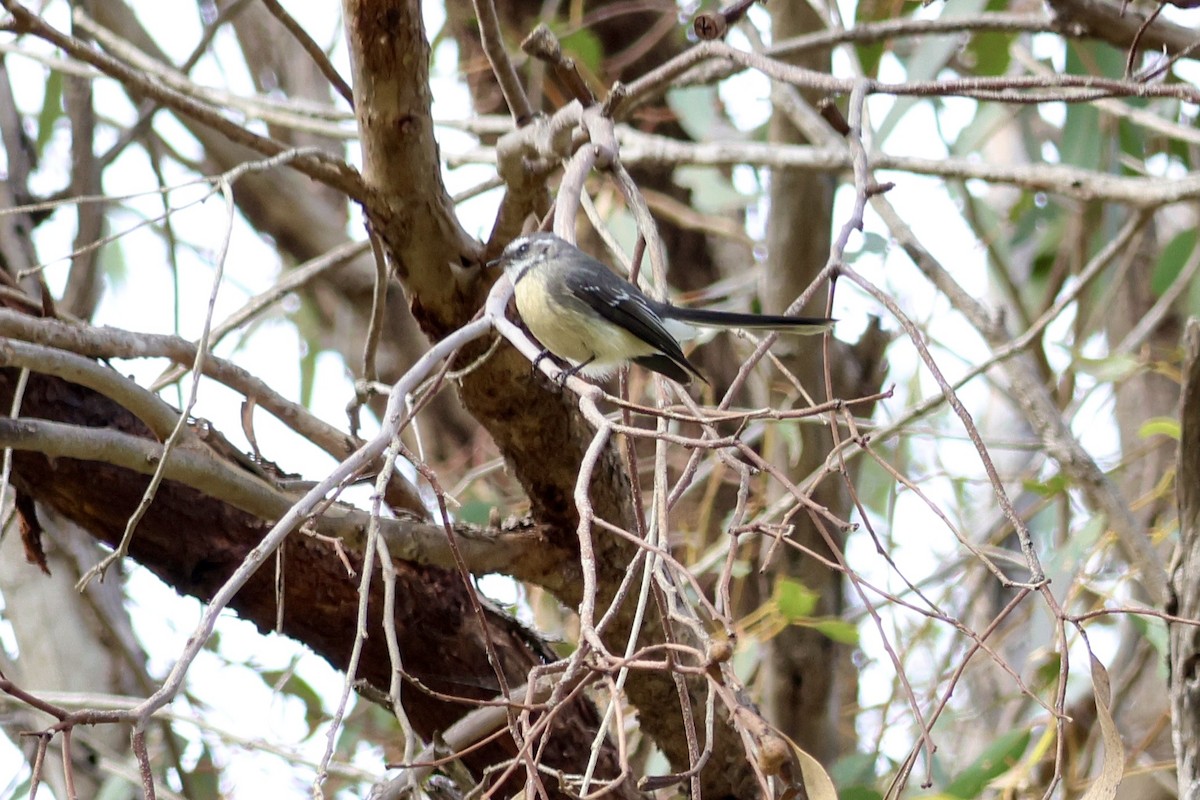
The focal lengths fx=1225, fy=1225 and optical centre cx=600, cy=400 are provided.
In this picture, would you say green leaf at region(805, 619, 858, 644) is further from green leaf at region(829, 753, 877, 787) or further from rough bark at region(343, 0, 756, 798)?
rough bark at region(343, 0, 756, 798)

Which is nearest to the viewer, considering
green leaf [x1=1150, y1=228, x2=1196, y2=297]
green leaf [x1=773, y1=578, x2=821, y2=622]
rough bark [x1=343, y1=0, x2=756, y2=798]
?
rough bark [x1=343, y1=0, x2=756, y2=798]

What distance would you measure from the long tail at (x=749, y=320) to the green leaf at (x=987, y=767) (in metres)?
1.11

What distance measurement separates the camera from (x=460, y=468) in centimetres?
518

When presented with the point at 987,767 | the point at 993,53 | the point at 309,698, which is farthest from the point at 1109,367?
the point at 309,698

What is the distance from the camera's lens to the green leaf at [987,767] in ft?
8.82

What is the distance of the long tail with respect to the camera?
211cm

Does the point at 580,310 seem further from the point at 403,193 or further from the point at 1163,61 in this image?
the point at 1163,61

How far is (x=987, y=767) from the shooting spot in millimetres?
2820

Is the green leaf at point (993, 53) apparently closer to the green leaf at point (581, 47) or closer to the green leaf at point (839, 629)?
the green leaf at point (581, 47)

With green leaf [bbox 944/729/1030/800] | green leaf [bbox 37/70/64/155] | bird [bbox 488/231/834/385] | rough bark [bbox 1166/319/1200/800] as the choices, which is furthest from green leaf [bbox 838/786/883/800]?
green leaf [bbox 37/70/64/155]

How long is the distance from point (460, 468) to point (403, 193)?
10.6 ft

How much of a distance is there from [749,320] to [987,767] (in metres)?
1.27

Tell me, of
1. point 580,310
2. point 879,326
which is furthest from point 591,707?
point 879,326

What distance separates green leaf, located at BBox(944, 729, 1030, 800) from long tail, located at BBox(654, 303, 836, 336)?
1114mm
